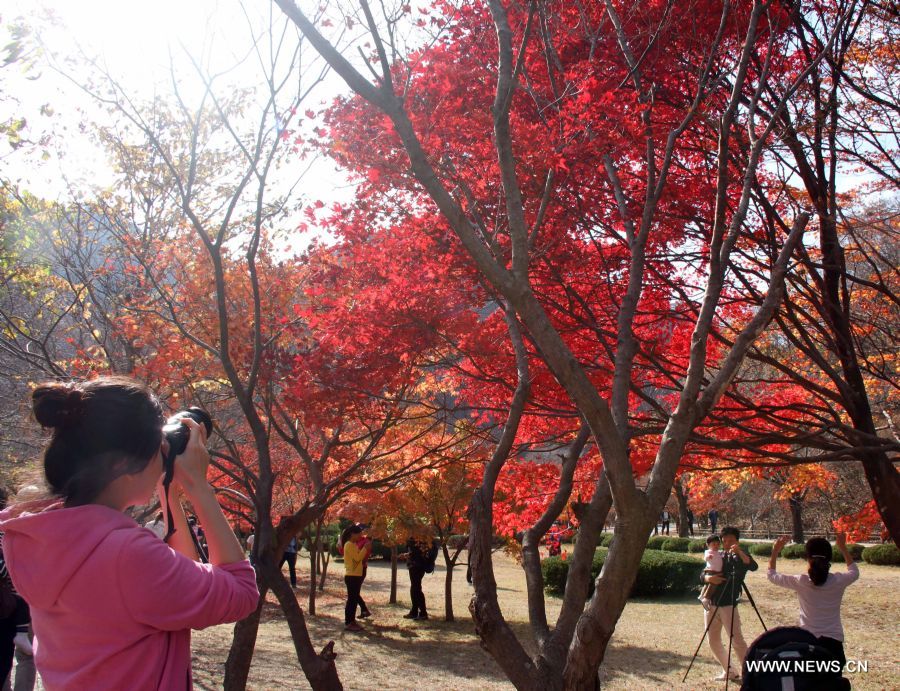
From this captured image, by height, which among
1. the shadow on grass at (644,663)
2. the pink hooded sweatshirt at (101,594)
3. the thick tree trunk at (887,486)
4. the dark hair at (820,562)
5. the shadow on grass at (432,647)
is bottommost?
the shadow on grass at (432,647)

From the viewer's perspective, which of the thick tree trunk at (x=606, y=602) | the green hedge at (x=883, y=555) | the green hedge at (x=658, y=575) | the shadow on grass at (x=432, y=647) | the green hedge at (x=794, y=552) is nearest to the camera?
the thick tree trunk at (x=606, y=602)

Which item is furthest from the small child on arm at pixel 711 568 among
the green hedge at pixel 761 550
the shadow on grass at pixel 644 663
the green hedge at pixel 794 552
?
the green hedge at pixel 761 550

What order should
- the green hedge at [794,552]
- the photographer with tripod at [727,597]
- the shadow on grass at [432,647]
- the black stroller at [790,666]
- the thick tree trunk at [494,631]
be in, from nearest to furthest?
the thick tree trunk at [494,631] → the black stroller at [790,666] → the photographer with tripod at [727,597] → the shadow on grass at [432,647] → the green hedge at [794,552]

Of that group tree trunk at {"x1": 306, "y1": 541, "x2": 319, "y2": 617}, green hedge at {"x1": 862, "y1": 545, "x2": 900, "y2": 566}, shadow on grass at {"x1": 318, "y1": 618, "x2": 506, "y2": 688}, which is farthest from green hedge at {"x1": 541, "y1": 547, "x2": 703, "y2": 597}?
green hedge at {"x1": 862, "y1": 545, "x2": 900, "y2": 566}

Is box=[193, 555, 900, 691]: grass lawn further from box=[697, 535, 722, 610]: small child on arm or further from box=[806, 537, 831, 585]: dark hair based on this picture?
box=[806, 537, 831, 585]: dark hair

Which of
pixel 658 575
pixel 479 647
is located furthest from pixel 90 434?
pixel 658 575

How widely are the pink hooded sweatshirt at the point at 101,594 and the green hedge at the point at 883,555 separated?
22929mm

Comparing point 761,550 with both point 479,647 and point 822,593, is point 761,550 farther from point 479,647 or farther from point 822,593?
point 822,593

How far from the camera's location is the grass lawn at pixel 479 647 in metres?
8.35

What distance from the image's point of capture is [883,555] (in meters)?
20.3

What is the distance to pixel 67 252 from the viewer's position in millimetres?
8312

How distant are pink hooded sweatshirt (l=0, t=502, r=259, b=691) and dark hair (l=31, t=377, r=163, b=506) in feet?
0.21

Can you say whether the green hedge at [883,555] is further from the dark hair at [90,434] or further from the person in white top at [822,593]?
the dark hair at [90,434]

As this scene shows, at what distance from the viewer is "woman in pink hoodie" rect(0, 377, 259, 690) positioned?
4.78 ft
